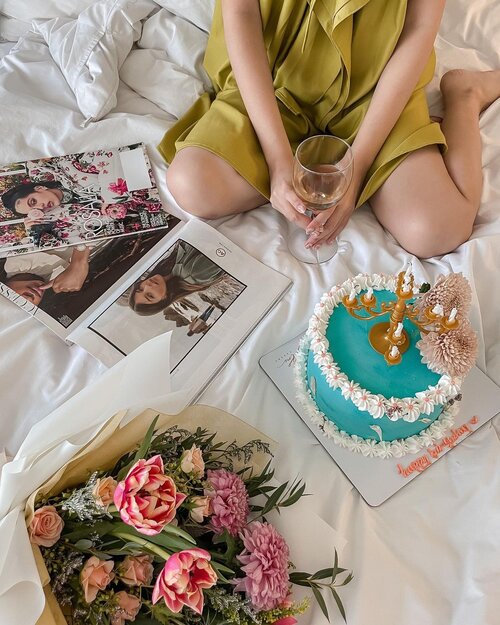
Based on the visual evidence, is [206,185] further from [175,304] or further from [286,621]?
[286,621]

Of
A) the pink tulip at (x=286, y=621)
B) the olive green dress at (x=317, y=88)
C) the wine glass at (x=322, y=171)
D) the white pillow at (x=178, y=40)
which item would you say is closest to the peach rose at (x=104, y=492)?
the pink tulip at (x=286, y=621)

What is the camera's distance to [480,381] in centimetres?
93

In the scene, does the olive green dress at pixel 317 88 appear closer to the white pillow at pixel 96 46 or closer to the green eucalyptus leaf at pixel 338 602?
the white pillow at pixel 96 46

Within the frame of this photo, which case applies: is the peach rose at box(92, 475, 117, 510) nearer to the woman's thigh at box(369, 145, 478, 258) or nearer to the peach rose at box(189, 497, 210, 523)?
the peach rose at box(189, 497, 210, 523)

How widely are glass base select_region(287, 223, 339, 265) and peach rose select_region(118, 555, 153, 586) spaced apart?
24.4 inches

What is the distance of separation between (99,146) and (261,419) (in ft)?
2.22

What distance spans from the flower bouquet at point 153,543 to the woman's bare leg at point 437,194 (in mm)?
594

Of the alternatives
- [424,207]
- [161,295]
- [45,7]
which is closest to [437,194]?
[424,207]

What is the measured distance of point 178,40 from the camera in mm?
1256

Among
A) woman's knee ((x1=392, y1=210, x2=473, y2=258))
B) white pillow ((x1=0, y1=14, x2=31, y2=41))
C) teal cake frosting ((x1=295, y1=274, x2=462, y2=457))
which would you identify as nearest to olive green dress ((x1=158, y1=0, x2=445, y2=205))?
woman's knee ((x1=392, y1=210, x2=473, y2=258))

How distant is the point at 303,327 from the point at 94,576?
0.54 metres

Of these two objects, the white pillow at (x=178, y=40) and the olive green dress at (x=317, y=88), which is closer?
the olive green dress at (x=317, y=88)

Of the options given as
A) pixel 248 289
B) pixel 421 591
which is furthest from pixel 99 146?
pixel 421 591

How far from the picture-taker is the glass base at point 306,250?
3.46ft
